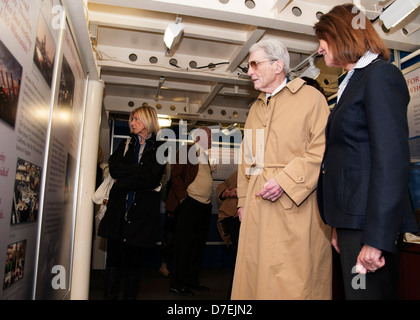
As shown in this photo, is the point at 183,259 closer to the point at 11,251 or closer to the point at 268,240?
the point at 268,240

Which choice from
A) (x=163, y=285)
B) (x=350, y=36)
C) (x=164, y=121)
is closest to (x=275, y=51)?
(x=350, y=36)

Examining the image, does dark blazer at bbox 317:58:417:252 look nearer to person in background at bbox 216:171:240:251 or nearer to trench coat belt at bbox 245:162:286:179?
trench coat belt at bbox 245:162:286:179

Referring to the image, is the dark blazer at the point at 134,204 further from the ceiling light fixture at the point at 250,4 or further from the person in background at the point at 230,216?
the ceiling light fixture at the point at 250,4

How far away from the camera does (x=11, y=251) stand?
1.03m

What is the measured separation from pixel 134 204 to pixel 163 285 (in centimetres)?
206

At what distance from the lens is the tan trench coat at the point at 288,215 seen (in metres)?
1.51

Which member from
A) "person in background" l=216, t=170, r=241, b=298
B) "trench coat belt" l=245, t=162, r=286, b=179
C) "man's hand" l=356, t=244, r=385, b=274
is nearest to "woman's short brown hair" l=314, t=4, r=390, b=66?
"trench coat belt" l=245, t=162, r=286, b=179

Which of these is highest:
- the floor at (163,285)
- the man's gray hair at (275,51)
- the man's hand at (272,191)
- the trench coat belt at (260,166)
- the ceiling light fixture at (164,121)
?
the ceiling light fixture at (164,121)

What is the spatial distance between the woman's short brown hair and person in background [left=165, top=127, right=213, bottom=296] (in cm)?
241

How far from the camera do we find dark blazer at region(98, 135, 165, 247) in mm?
2369

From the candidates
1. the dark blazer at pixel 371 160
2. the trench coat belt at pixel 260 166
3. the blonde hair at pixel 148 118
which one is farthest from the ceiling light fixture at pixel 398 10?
the blonde hair at pixel 148 118

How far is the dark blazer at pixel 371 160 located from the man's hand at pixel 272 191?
0.31 meters
